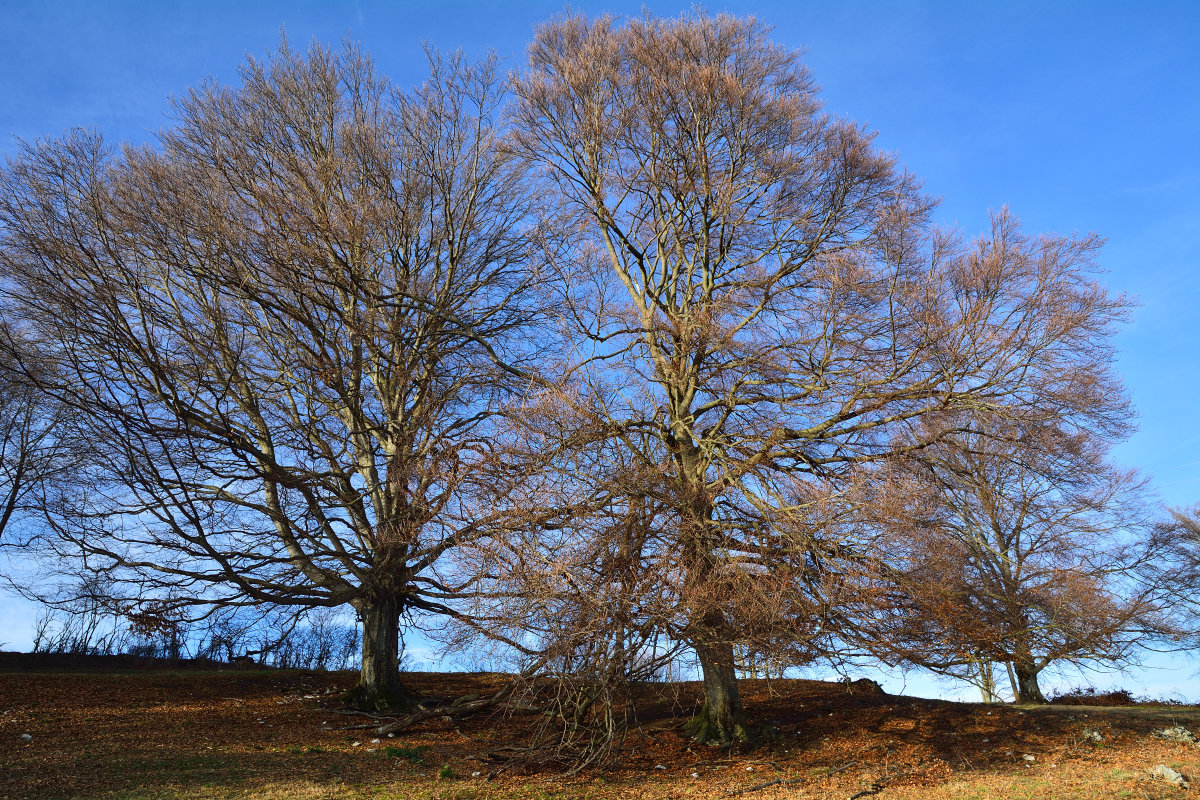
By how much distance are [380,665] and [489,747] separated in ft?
10.4

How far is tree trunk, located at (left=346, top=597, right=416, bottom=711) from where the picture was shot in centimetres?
1293

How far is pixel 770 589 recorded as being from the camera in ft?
29.2

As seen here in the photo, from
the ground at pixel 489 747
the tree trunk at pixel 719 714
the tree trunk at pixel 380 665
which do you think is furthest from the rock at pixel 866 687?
the tree trunk at pixel 380 665

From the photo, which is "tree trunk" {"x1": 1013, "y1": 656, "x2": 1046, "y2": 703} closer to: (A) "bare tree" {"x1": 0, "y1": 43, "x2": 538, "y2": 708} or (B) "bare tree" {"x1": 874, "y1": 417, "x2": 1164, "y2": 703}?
(B) "bare tree" {"x1": 874, "y1": 417, "x2": 1164, "y2": 703}

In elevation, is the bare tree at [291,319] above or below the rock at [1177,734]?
above

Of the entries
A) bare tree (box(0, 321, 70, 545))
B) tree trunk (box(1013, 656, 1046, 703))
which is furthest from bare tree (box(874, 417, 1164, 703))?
bare tree (box(0, 321, 70, 545))

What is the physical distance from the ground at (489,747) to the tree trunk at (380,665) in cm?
60

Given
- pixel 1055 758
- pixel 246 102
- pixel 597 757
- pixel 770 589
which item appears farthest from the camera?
pixel 246 102

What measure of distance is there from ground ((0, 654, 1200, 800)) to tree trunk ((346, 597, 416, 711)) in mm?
597

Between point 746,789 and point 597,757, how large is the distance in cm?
181

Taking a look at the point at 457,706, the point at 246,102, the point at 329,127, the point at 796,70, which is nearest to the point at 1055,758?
the point at 457,706

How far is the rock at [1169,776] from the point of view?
921 centimetres

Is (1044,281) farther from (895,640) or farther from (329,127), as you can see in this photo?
(329,127)

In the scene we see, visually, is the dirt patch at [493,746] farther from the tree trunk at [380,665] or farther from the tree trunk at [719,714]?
the tree trunk at [380,665]
